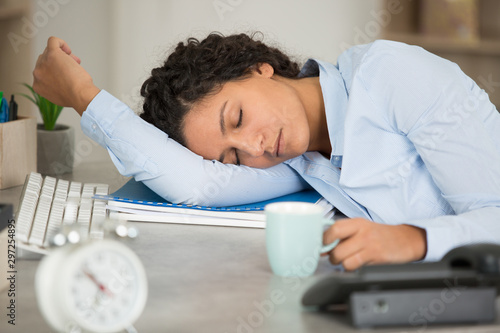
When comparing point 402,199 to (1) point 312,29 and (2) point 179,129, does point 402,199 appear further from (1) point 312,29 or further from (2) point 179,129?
(1) point 312,29

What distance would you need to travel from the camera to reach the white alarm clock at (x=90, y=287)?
54 centimetres

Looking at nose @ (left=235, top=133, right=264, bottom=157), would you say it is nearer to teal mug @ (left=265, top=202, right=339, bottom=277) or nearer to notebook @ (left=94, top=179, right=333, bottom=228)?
notebook @ (left=94, top=179, right=333, bottom=228)

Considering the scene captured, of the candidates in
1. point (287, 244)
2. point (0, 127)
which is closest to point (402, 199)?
point (287, 244)

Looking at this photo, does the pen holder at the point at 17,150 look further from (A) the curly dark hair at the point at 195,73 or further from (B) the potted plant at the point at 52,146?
(A) the curly dark hair at the point at 195,73

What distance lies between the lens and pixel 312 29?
3025 mm

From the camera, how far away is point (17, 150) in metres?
1.37

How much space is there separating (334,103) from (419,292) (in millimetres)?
705

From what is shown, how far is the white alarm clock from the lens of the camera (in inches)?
21.5

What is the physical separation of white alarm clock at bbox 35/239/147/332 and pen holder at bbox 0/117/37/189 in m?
0.86

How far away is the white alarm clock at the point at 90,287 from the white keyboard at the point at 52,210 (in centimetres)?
26

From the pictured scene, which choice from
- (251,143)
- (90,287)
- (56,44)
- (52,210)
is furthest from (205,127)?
(90,287)

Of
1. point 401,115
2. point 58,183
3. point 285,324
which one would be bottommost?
point 58,183

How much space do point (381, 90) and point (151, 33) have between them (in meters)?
1.79

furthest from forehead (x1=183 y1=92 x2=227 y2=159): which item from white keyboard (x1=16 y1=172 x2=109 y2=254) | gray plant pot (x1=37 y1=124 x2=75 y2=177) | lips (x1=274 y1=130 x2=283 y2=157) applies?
gray plant pot (x1=37 y1=124 x2=75 y2=177)
